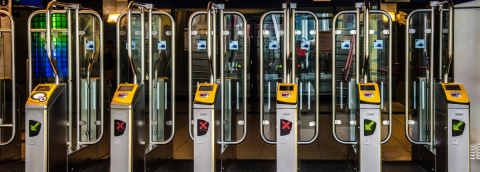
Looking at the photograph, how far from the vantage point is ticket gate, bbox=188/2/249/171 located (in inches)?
155

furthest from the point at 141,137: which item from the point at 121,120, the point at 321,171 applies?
the point at 321,171

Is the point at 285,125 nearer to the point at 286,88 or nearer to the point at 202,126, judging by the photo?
the point at 286,88

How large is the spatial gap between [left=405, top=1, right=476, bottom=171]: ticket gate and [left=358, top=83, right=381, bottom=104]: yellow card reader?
24.6 inches

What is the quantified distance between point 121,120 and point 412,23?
330cm

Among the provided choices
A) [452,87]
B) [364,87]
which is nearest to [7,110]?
[364,87]

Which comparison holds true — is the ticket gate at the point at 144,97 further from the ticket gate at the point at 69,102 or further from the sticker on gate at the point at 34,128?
Answer: the sticker on gate at the point at 34,128

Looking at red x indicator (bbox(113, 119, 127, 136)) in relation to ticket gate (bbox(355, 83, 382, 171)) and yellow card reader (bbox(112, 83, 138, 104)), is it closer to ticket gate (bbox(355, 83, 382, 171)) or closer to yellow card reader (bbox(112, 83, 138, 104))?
yellow card reader (bbox(112, 83, 138, 104))

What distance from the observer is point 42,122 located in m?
3.94

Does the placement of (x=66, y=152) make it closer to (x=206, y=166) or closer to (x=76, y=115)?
(x=76, y=115)

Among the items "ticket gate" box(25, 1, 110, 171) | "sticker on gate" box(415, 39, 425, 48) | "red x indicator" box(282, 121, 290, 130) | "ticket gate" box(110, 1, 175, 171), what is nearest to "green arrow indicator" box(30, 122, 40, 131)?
"ticket gate" box(25, 1, 110, 171)

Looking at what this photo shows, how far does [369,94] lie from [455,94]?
762mm

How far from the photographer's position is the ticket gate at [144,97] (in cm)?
397

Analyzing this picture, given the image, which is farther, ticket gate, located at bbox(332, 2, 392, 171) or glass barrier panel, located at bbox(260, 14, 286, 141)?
glass barrier panel, located at bbox(260, 14, 286, 141)

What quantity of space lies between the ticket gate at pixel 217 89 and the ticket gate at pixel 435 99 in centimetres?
183
